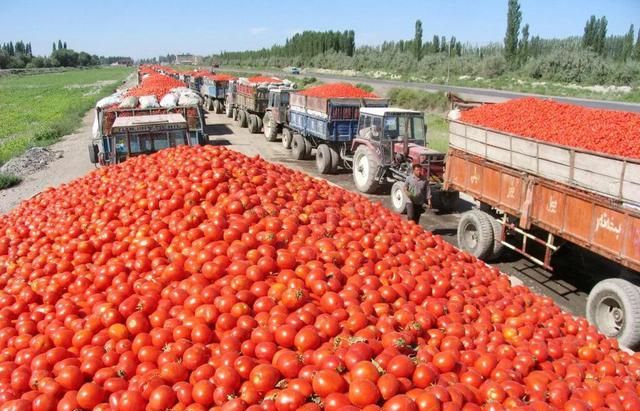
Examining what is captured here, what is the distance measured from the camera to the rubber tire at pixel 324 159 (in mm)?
16891

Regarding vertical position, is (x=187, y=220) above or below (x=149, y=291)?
above

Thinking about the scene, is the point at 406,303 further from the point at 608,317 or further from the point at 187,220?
the point at 608,317

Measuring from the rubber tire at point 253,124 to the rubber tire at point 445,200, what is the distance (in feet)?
50.1

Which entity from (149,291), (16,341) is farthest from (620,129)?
(16,341)

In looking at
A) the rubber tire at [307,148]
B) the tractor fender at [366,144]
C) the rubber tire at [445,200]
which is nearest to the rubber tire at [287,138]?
the rubber tire at [307,148]

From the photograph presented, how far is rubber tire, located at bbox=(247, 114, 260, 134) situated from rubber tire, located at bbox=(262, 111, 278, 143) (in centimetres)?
207

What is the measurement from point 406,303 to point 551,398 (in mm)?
1418

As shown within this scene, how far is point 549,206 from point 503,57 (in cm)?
6713

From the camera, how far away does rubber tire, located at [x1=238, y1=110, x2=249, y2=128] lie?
91.8 feet

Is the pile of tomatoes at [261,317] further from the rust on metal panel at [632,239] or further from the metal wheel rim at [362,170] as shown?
the metal wheel rim at [362,170]

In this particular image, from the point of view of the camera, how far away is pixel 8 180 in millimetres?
15648

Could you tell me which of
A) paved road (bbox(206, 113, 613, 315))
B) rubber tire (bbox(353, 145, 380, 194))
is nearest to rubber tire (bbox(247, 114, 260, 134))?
paved road (bbox(206, 113, 613, 315))

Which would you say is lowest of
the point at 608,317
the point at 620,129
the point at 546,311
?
the point at 608,317

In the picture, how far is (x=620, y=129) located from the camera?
762cm
